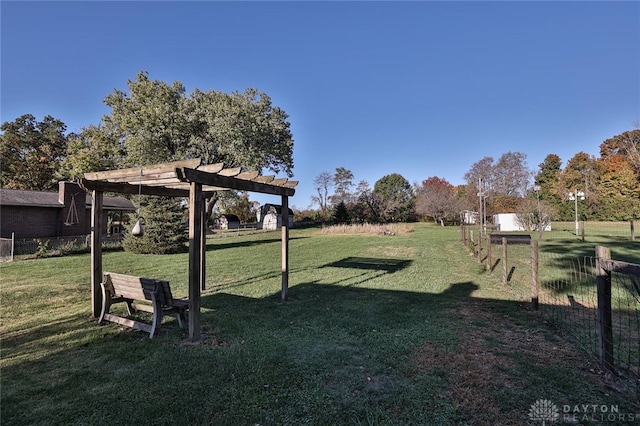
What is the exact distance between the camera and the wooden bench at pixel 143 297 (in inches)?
171

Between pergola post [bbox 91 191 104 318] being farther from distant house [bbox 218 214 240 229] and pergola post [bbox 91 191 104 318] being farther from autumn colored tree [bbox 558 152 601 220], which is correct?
autumn colored tree [bbox 558 152 601 220]

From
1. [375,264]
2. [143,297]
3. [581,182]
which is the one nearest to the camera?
[143,297]

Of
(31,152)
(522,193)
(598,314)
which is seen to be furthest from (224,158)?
(522,193)

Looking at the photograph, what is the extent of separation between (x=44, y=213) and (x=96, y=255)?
59.8 feet

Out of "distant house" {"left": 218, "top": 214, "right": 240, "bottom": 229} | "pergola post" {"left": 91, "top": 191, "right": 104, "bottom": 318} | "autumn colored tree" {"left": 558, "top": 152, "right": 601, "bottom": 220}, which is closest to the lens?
"pergola post" {"left": 91, "top": 191, "right": 104, "bottom": 318}

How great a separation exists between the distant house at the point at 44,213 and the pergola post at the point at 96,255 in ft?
53.6

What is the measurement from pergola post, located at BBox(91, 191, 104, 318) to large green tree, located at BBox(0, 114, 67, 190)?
30399mm

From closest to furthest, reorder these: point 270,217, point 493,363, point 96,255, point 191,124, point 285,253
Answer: point 493,363 < point 96,255 < point 285,253 < point 191,124 < point 270,217

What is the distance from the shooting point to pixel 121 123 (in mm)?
22547

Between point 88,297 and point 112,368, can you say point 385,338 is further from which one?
point 88,297

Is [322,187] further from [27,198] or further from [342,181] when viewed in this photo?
[27,198]

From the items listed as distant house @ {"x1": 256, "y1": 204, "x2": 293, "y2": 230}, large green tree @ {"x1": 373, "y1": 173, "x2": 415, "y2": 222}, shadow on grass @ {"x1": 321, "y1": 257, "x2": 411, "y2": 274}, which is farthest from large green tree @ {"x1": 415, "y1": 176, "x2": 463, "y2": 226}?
shadow on grass @ {"x1": 321, "y1": 257, "x2": 411, "y2": 274}

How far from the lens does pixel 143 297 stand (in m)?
4.47

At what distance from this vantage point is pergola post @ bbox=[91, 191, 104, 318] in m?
5.24
